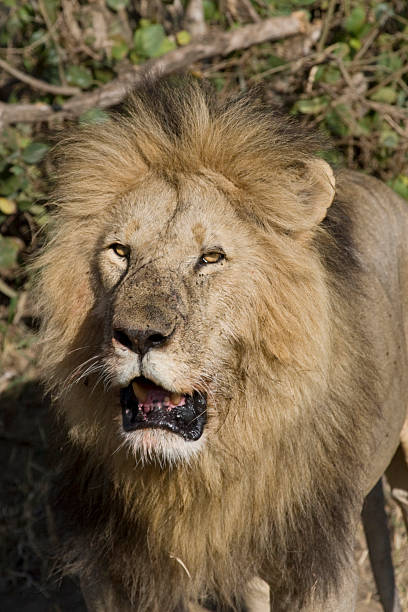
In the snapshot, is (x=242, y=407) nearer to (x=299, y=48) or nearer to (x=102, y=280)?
(x=102, y=280)

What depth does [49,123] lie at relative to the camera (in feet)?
14.8

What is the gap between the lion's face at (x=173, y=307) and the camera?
201 cm

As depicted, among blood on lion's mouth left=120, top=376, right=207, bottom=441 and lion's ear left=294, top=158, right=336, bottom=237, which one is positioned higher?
lion's ear left=294, top=158, right=336, bottom=237

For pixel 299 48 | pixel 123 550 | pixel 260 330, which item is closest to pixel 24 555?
pixel 123 550

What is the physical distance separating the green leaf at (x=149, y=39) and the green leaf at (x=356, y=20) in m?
1.00

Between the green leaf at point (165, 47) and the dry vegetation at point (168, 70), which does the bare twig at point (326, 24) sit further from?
the green leaf at point (165, 47)

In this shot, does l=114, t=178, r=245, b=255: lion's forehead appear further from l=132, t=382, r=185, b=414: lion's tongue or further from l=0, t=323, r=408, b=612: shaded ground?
l=0, t=323, r=408, b=612: shaded ground

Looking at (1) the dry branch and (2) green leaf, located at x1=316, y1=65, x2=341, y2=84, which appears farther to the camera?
(2) green leaf, located at x1=316, y1=65, x2=341, y2=84

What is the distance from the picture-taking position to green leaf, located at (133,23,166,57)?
4.50 metres

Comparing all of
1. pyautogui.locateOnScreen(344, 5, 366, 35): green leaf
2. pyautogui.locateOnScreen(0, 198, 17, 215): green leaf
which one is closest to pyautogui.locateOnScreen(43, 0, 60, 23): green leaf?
pyautogui.locateOnScreen(0, 198, 17, 215): green leaf

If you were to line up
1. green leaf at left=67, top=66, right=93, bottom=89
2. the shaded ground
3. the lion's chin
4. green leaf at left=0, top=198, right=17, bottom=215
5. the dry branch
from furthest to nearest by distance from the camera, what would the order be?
1. green leaf at left=67, top=66, right=93, bottom=89
2. green leaf at left=0, top=198, right=17, bottom=215
3. the dry branch
4. the shaded ground
5. the lion's chin

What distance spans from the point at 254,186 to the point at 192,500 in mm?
822

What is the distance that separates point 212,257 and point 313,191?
0.32 meters

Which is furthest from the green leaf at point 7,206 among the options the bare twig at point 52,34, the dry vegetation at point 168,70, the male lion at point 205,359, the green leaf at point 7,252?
the male lion at point 205,359
